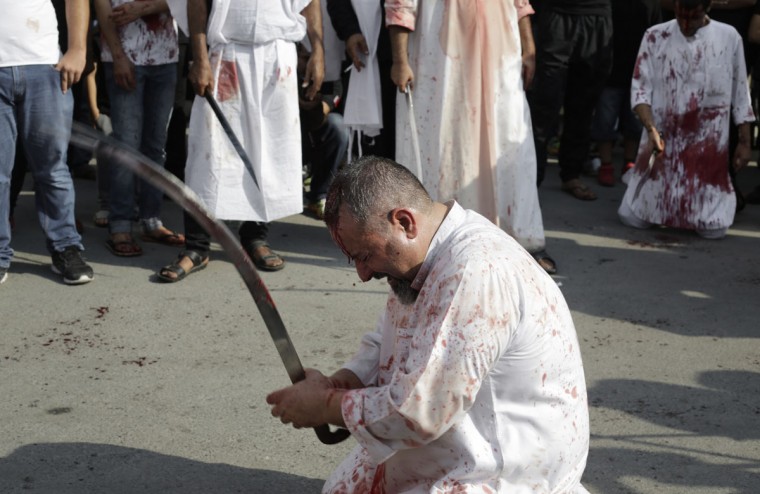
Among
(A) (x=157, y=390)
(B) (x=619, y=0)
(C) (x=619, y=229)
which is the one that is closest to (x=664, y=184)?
(C) (x=619, y=229)

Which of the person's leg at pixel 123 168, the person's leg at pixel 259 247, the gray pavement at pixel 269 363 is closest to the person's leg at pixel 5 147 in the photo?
the gray pavement at pixel 269 363

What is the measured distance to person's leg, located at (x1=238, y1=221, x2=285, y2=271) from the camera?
5719 mm

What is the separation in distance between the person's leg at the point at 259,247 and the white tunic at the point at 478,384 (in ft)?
9.66

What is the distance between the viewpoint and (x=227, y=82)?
5.45 meters

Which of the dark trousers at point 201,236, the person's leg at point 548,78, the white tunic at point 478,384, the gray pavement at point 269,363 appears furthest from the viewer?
the person's leg at point 548,78

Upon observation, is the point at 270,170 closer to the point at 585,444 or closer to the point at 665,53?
the point at 665,53

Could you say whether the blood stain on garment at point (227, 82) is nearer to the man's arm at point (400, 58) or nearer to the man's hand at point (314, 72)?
the man's hand at point (314, 72)

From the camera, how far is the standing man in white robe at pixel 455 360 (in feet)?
8.17

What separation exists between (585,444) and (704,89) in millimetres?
4249

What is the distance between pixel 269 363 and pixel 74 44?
6.12ft

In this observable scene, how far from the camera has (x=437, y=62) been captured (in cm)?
564

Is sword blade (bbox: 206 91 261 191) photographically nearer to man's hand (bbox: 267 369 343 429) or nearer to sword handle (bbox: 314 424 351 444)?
sword handle (bbox: 314 424 351 444)

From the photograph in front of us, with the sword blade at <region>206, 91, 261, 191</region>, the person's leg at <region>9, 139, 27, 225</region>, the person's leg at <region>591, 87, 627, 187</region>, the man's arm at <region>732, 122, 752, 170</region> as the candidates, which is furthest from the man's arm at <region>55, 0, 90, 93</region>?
the person's leg at <region>591, 87, 627, 187</region>

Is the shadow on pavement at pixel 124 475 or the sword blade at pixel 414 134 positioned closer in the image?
the shadow on pavement at pixel 124 475
